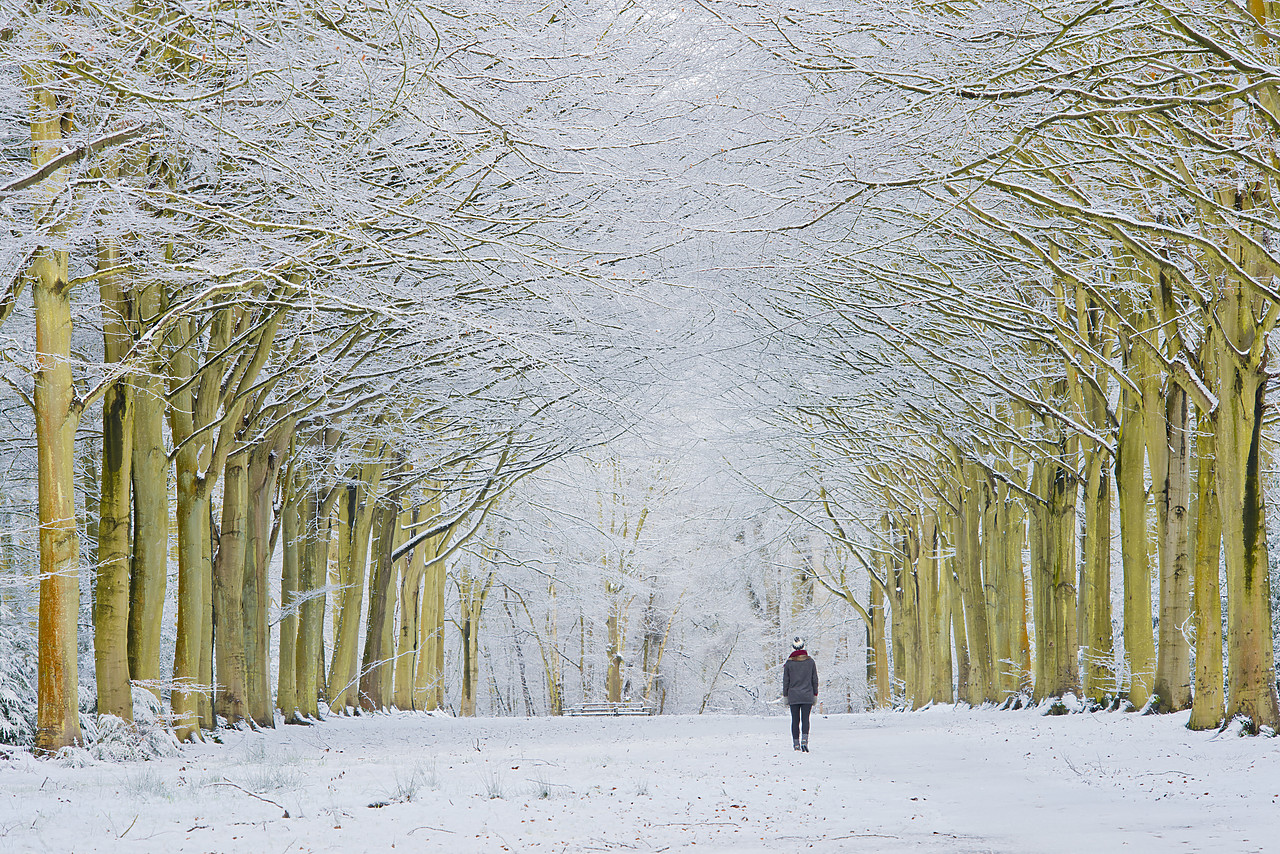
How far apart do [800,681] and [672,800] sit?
5.65 metres

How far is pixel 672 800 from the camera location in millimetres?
9148

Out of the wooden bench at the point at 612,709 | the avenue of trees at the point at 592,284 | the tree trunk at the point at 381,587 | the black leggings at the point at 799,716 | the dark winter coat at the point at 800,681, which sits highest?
the avenue of trees at the point at 592,284

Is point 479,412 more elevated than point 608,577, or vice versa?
point 479,412

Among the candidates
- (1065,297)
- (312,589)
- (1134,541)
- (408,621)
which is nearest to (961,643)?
(1065,297)

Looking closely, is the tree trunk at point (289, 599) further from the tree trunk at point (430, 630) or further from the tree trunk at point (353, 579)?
the tree trunk at point (430, 630)

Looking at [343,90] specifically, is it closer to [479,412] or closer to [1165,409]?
[1165,409]

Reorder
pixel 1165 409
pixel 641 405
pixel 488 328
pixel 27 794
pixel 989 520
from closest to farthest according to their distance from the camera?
pixel 27 794, pixel 488 328, pixel 1165 409, pixel 641 405, pixel 989 520

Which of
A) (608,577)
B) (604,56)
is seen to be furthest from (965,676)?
(604,56)

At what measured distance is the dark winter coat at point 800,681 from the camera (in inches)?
568

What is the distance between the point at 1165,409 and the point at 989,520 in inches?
361

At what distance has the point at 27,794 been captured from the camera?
845 cm

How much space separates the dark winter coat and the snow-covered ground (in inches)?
27.0

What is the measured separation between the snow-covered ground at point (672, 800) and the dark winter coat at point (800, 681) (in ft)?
2.25

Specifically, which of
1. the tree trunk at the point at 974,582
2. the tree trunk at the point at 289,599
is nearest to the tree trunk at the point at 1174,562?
the tree trunk at the point at 974,582
